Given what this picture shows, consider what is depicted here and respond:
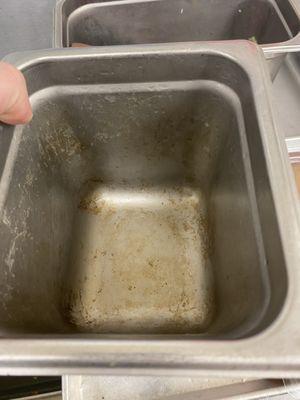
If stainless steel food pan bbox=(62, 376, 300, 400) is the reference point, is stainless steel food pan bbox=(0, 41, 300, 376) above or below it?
above

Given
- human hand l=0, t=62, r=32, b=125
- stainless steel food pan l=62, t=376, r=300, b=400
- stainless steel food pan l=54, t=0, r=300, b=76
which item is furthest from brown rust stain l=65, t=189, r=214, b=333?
stainless steel food pan l=54, t=0, r=300, b=76

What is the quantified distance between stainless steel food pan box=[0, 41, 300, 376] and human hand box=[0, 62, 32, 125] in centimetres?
4

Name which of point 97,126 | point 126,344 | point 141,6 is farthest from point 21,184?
point 141,6

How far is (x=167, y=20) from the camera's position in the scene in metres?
0.93

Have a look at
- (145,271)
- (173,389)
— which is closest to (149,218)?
(145,271)

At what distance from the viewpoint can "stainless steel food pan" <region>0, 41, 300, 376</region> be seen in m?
0.37

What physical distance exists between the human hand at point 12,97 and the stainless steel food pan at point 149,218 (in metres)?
0.04

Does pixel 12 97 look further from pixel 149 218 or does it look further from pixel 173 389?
pixel 173 389

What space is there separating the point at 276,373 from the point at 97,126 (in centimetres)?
55

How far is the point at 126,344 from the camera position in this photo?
0.36 meters

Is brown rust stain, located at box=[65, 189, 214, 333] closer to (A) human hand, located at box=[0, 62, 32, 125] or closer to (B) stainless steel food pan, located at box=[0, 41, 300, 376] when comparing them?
(B) stainless steel food pan, located at box=[0, 41, 300, 376]

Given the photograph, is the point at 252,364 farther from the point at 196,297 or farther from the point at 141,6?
the point at 141,6

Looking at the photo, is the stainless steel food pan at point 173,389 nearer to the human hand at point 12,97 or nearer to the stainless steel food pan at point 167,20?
the human hand at point 12,97

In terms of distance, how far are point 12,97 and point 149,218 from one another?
0.41 m
